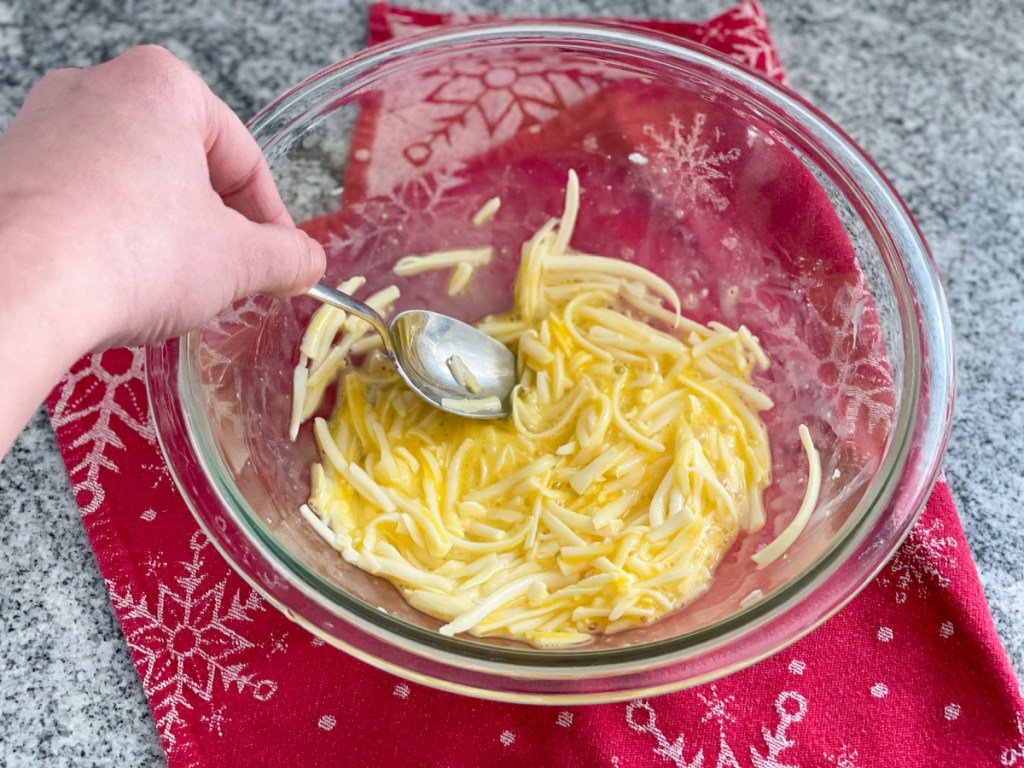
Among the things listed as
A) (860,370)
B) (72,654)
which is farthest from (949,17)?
(72,654)

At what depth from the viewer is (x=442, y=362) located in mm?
1328

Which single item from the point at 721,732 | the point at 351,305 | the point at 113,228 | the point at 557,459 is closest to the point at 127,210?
the point at 113,228

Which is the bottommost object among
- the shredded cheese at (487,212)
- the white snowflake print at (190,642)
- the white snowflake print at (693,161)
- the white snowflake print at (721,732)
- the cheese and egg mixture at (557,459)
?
the white snowflake print at (190,642)

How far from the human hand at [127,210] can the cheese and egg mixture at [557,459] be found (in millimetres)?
356

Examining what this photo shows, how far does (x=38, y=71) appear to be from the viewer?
5.39 ft

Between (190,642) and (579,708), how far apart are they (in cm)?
51

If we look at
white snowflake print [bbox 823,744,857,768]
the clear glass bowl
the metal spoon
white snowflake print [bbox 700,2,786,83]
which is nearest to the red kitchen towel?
white snowflake print [bbox 823,744,857,768]

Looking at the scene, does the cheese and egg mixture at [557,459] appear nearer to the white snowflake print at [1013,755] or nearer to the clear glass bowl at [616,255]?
the clear glass bowl at [616,255]

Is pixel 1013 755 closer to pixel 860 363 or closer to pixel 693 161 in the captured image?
pixel 860 363

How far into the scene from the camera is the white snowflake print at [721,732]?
1159mm

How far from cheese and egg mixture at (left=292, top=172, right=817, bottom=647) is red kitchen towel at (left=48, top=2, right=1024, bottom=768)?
13cm

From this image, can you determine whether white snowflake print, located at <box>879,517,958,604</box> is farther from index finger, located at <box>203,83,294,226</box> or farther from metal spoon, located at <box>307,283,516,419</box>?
index finger, located at <box>203,83,294,226</box>

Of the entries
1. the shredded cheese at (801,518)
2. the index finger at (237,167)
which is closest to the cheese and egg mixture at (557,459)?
the shredded cheese at (801,518)

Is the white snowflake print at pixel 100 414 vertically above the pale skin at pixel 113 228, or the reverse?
the pale skin at pixel 113 228
